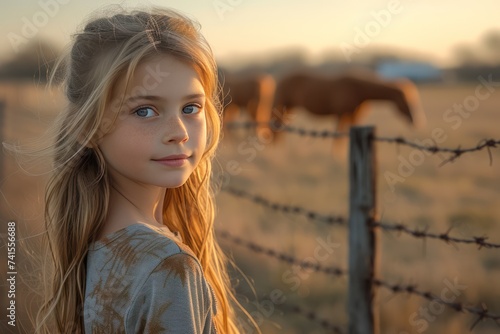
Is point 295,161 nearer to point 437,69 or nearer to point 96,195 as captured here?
point 96,195

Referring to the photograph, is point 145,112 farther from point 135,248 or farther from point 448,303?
point 448,303

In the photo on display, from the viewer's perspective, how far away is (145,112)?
1786mm

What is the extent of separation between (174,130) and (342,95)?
1247cm

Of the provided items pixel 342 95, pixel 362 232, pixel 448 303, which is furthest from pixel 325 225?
pixel 342 95

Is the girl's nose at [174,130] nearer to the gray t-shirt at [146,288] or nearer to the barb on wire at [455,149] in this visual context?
the gray t-shirt at [146,288]

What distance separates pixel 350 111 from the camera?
14.2m

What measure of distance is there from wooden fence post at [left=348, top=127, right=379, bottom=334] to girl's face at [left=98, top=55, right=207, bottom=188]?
1.50 metres

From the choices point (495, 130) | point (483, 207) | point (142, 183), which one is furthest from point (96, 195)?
point (495, 130)

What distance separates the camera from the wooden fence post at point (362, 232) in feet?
10.6

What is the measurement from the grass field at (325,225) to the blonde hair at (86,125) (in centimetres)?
15

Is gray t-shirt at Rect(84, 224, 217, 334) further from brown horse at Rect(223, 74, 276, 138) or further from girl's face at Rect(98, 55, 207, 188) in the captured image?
brown horse at Rect(223, 74, 276, 138)

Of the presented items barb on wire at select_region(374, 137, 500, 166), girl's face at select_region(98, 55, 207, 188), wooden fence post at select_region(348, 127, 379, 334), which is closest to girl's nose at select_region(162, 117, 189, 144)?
girl's face at select_region(98, 55, 207, 188)

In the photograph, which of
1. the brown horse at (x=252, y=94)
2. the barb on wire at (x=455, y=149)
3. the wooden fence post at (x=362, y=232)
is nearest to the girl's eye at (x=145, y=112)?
the barb on wire at (x=455, y=149)

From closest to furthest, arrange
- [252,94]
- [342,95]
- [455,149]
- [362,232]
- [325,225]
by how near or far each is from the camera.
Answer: [455,149] < [362,232] < [325,225] < [342,95] < [252,94]
